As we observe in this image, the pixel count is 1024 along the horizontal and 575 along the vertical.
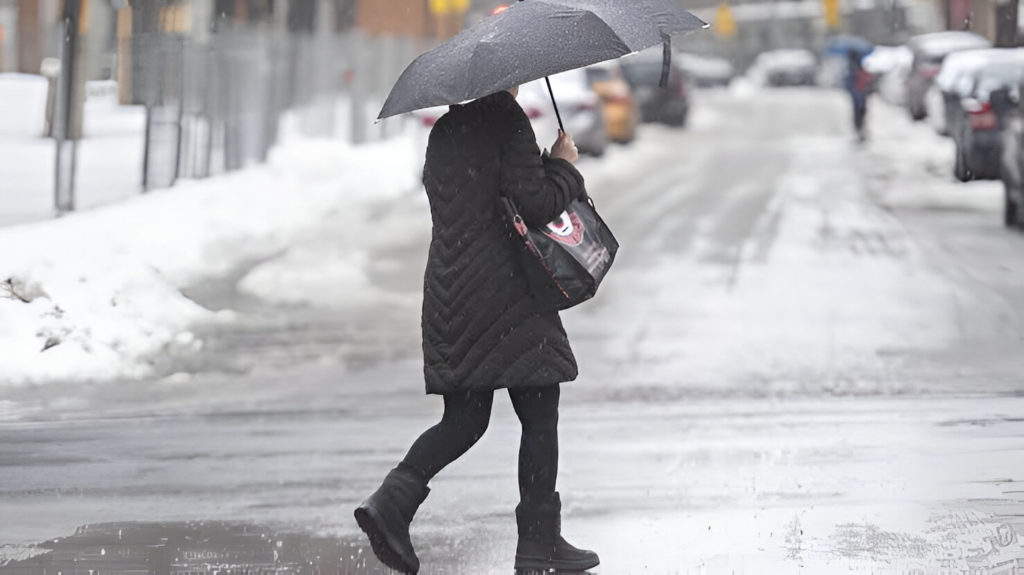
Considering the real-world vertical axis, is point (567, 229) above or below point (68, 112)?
above

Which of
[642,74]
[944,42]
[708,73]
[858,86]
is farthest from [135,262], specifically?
[708,73]

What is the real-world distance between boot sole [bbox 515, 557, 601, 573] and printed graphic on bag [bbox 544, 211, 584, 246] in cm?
98

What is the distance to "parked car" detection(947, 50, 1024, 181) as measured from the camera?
17578 millimetres

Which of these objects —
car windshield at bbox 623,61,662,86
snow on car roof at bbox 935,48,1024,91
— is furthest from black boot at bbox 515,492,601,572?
car windshield at bbox 623,61,662,86

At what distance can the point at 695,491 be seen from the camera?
6020 mm

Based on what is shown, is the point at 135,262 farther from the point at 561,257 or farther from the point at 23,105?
the point at 561,257

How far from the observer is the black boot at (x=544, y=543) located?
16.2 feet

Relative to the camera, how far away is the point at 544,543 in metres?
4.93

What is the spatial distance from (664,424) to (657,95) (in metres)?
28.1

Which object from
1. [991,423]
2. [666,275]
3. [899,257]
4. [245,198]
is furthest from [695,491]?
[245,198]

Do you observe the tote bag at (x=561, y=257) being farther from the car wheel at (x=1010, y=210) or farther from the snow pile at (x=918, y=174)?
the snow pile at (x=918, y=174)

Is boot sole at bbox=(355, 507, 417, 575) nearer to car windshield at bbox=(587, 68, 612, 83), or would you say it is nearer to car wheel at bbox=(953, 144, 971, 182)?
car wheel at bbox=(953, 144, 971, 182)

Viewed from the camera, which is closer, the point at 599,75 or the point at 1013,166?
the point at 1013,166

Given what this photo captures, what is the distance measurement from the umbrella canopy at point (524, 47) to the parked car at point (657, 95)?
1177 inches
